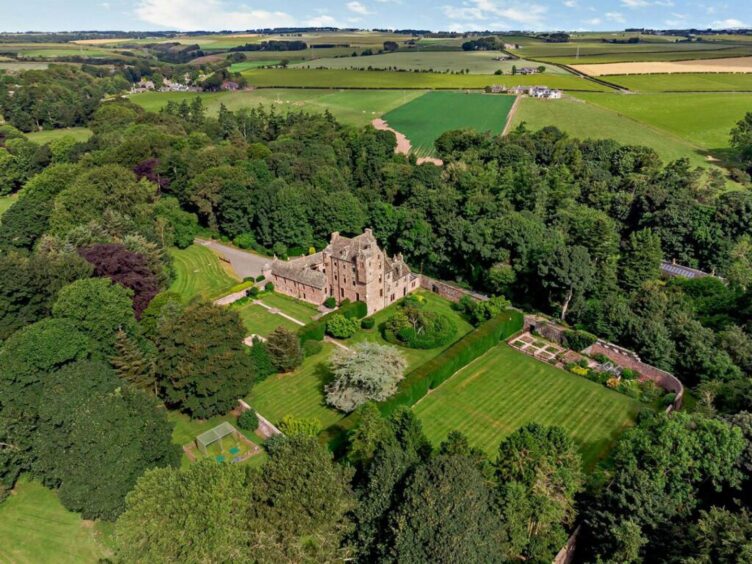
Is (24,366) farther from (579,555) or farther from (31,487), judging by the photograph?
(579,555)

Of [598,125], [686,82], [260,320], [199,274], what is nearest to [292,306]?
[260,320]

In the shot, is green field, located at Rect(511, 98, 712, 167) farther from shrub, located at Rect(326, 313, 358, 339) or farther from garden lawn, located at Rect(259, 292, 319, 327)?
shrub, located at Rect(326, 313, 358, 339)

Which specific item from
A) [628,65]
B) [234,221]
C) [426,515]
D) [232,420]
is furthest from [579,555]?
[628,65]

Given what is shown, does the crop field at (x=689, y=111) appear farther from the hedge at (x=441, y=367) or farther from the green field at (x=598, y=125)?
the hedge at (x=441, y=367)

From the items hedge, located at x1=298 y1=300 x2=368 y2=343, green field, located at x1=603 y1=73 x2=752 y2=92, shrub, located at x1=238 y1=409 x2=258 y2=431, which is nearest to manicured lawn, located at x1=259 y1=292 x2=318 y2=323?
hedge, located at x1=298 y1=300 x2=368 y2=343

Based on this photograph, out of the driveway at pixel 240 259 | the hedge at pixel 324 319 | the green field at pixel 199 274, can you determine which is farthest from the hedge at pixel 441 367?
the driveway at pixel 240 259

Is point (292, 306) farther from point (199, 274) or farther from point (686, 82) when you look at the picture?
point (686, 82)
